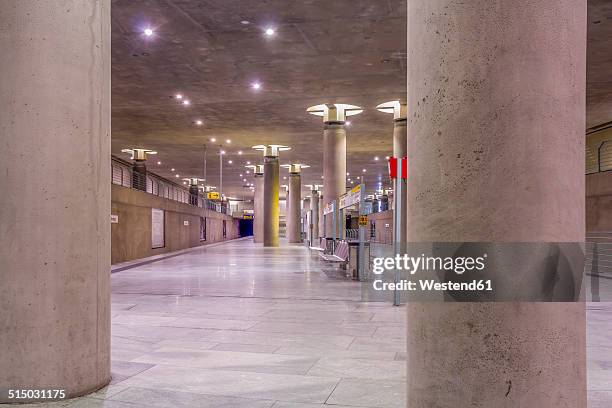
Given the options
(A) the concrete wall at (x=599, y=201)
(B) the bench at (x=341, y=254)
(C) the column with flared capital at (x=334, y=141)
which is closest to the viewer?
(B) the bench at (x=341, y=254)

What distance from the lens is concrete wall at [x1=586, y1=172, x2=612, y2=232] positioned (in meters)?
18.3

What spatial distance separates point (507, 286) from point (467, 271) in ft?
0.66

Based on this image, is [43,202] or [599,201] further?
[599,201]

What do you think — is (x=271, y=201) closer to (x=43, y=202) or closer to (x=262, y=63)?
(x=262, y=63)

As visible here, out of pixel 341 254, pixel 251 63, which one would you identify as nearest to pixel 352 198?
pixel 341 254

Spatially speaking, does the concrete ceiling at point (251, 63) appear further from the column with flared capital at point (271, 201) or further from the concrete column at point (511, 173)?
the concrete column at point (511, 173)

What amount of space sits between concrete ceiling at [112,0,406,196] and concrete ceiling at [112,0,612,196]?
0.12ft

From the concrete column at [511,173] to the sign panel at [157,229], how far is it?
81.5 feet

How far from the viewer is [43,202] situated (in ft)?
14.7

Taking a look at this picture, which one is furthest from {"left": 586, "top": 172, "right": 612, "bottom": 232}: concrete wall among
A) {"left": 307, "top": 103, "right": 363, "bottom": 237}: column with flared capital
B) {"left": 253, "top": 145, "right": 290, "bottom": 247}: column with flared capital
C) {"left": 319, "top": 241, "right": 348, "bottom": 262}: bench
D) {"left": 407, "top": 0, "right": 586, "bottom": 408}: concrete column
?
{"left": 253, "top": 145, "right": 290, "bottom": 247}: column with flared capital

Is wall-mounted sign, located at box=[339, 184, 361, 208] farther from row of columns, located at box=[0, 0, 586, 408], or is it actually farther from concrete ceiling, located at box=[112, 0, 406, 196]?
→ row of columns, located at box=[0, 0, 586, 408]

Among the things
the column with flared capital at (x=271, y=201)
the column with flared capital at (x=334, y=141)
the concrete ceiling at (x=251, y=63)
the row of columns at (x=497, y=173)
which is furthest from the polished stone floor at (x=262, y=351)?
the column with flared capital at (x=271, y=201)

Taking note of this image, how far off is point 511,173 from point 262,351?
4237 millimetres

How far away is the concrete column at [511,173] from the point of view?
2633 millimetres
